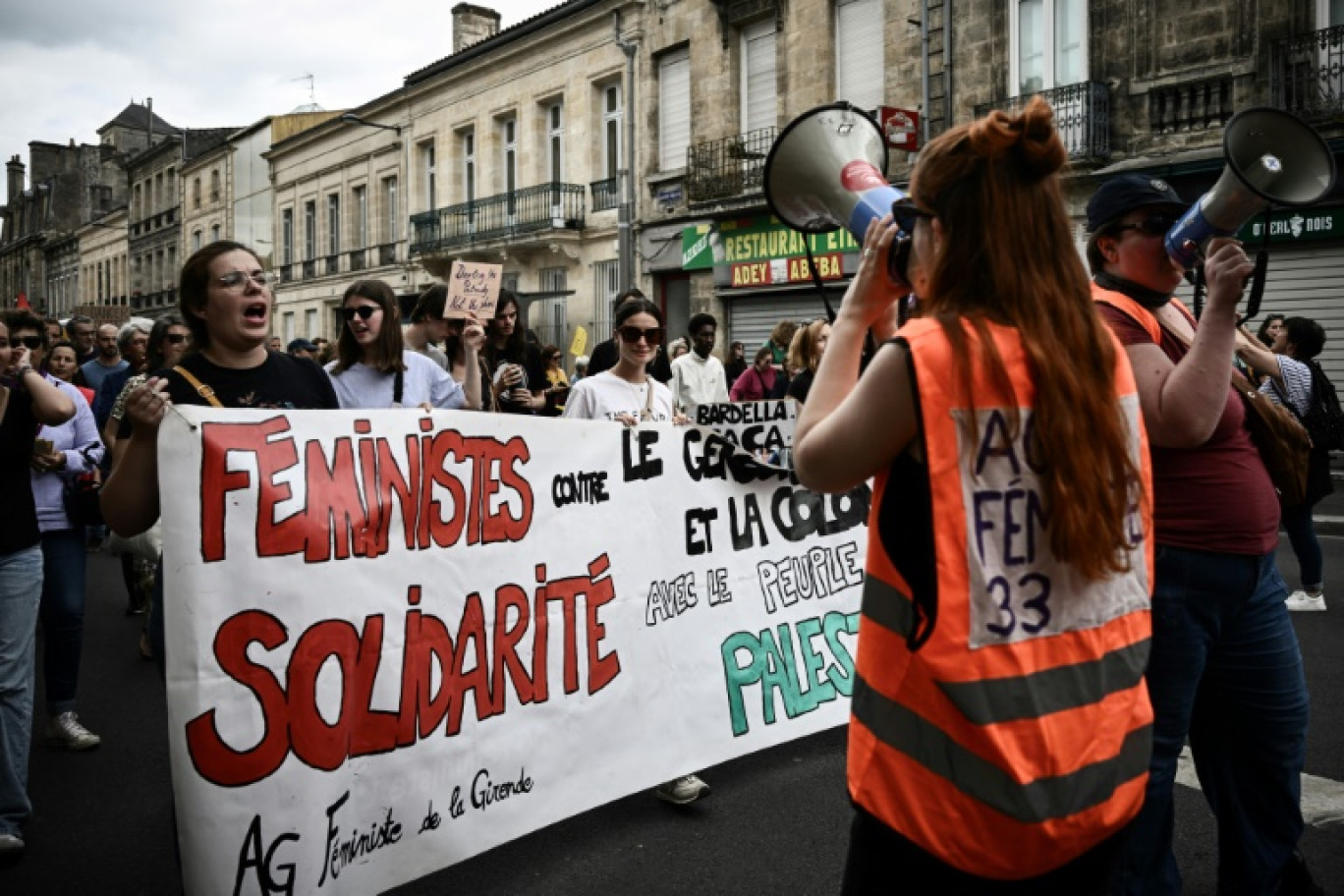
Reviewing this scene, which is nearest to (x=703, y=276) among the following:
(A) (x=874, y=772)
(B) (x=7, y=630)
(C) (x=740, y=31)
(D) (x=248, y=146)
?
(C) (x=740, y=31)

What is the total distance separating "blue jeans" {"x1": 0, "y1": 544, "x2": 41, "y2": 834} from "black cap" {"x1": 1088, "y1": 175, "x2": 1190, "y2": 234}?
3533 millimetres

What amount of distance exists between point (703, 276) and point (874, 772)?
2023cm

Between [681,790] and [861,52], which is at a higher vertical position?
[861,52]

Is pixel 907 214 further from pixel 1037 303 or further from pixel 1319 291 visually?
pixel 1319 291

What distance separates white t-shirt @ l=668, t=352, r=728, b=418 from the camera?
10.2 m

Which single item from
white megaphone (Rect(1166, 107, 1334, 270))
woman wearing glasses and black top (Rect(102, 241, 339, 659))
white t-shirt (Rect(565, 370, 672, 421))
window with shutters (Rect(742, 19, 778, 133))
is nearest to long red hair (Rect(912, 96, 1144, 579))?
white megaphone (Rect(1166, 107, 1334, 270))

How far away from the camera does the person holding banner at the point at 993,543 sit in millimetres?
1506

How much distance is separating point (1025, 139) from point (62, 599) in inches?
170

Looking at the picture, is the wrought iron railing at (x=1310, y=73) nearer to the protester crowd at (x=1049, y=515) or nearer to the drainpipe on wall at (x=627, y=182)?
the drainpipe on wall at (x=627, y=182)

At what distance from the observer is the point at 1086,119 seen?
50.2 feet

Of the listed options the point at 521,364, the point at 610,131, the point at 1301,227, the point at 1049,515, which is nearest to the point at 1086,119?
the point at 1301,227

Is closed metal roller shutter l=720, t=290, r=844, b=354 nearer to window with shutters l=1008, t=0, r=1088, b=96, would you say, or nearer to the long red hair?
window with shutters l=1008, t=0, r=1088, b=96

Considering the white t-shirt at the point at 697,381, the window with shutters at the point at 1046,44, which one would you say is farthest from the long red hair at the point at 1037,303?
the window with shutters at the point at 1046,44

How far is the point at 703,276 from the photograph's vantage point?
21.5m
